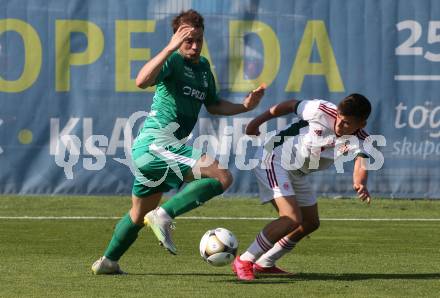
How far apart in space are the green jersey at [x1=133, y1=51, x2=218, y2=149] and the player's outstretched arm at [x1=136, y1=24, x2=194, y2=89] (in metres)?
0.28

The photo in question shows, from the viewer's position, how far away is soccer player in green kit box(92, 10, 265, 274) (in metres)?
8.41

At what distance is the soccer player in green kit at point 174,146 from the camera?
27.6ft

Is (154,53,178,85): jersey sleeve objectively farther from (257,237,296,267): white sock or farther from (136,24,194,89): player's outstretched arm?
(257,237,296,267): white sock

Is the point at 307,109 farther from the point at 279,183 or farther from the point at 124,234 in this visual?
the point at 124,234

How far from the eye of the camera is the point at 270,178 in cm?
903

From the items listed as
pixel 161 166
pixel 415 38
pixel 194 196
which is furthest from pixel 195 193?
pixel 415 38

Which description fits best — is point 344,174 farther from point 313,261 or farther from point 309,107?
point 309,107

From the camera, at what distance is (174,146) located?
28.4 ft

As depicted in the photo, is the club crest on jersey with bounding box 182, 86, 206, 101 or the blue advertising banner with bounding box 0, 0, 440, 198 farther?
the blue advertising banner with bounding box 0, 0, 440, 198

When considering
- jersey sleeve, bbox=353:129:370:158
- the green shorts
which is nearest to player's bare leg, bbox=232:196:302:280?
jersey sleeve, bbox=353:129:370:158

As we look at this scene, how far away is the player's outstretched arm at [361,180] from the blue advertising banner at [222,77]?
6714mm

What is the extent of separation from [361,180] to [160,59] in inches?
73.8

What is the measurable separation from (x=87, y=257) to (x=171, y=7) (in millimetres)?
6459

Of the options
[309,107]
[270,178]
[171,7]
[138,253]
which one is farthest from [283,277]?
[171,7]
